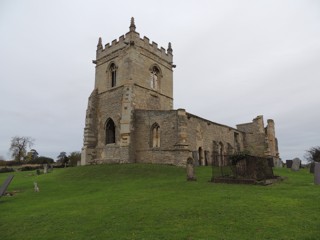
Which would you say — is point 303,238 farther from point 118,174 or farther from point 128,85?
point 128,85

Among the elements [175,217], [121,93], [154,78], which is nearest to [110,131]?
[121,93]

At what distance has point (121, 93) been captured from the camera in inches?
939

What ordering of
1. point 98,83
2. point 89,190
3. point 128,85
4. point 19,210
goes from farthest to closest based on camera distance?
1. point 98,83
2. point 128,85
3. point 89,190
4. point 19,210

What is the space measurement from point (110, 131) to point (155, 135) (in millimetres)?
4713

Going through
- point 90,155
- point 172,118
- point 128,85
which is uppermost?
point 128,85

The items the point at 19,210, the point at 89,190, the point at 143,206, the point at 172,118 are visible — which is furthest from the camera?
the point at 172,118

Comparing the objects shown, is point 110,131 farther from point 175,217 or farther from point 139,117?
point 175,217

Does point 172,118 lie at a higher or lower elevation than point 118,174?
higher

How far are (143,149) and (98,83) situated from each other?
357 inches

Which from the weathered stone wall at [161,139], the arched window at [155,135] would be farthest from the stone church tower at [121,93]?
the arched window at [155,135]

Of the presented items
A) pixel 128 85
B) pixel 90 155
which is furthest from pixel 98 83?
pixel 90 155

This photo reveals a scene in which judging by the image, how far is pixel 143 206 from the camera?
7750mm

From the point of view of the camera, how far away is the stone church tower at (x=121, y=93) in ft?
74.4

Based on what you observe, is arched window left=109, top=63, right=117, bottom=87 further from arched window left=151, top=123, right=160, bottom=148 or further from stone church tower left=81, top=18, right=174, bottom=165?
arched window left=151, top=123, right=160, bottom=148
